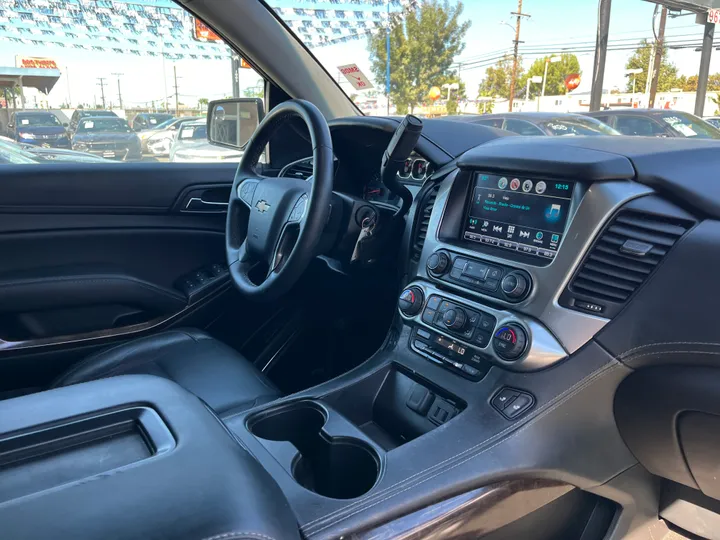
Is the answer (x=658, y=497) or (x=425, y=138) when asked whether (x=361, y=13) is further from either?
Result: (x=658, y=497)

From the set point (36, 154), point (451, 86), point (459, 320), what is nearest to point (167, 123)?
point (36, 154)

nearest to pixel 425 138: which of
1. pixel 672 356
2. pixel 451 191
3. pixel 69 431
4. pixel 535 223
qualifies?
pixel 451 191

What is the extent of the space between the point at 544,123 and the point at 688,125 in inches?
18.7

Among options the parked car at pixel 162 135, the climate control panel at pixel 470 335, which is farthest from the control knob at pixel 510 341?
the parked car at pixel 162 135

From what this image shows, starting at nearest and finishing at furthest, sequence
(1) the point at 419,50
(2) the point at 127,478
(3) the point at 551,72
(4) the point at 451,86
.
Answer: (2) the point at 127,478 < (1) the point at 419,50 < (4) the point at 451,86 < (3) the point at 551,72

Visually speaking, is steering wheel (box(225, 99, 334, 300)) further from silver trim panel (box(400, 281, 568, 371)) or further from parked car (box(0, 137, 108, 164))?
parked car (box(0, 137, 108, 164))

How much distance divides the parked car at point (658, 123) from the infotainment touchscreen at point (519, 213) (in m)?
0.59

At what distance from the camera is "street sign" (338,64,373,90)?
7.85 ft

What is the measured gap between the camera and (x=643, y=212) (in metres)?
1.22

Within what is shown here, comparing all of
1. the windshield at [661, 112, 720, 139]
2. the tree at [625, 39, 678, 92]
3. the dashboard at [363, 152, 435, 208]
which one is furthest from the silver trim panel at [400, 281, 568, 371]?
the tree at [625, 39, 678, 92]

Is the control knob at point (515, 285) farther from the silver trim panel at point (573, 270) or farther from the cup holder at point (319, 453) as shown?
the cup holder at point (319, 453)

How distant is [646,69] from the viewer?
473 centimetres

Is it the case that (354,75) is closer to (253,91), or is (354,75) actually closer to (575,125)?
(253,91)

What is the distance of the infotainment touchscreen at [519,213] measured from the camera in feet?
4.36
